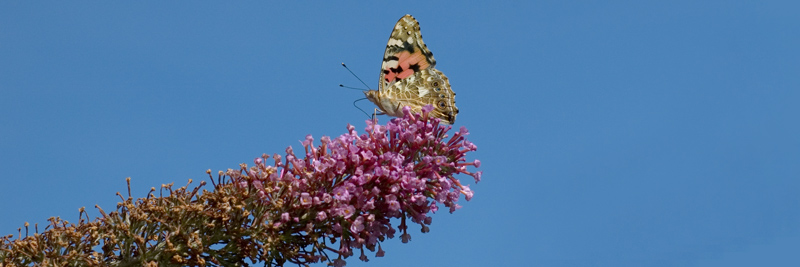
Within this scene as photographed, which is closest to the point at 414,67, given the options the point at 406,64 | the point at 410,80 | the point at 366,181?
the point at 406,64

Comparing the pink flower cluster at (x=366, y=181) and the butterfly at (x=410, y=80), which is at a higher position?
the butterfly at (x=410, y=80)

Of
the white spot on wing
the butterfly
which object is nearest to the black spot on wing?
the butterfly

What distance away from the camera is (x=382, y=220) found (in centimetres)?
615

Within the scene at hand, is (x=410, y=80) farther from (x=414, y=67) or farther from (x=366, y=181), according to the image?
(x=366, y=181)

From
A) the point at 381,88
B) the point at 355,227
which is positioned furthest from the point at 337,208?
the point at 381,88

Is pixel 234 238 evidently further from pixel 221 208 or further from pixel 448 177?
pixel 448 177

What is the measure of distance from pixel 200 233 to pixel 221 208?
0.73 feet

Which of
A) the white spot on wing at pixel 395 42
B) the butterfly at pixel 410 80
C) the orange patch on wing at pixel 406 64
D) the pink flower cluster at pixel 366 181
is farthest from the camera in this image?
the white spot on wing at pixel 395 42

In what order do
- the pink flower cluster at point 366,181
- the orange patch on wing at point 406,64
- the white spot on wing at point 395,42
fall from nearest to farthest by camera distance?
the pink flower cluster at point 366,181 → the orange patch on wing at point 406,64 → the white spot on wing at point 395,42

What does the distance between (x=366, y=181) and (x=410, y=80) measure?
2048mm

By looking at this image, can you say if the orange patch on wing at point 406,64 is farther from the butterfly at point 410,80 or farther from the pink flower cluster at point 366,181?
the pink flower cluster at point 366,181

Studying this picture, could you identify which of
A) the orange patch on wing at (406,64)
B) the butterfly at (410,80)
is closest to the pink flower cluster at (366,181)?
the butterfly at (410,80)

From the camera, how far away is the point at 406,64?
26.1 ft

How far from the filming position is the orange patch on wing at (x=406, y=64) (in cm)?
789
